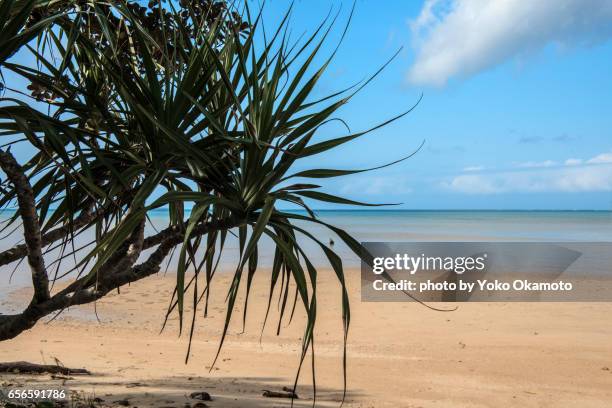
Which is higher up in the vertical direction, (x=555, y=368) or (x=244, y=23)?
(x=244, y=23)

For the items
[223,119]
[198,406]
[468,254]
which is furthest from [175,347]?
[468,254]

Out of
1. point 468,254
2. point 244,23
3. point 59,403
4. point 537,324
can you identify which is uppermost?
point 468,254

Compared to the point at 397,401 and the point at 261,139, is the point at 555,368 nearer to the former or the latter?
the point at 397,401

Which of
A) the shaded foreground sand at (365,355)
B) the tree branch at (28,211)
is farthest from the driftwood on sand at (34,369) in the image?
the tree branch at (28,211)

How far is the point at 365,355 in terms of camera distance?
21.0 feet

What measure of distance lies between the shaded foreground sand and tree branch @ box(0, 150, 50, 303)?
60.5 inches

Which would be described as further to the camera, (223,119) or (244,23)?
(244,23)

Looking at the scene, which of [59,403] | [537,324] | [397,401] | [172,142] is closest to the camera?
[172,142]

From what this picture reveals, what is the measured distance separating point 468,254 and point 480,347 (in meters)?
12.9

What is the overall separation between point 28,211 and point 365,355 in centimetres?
→ 435

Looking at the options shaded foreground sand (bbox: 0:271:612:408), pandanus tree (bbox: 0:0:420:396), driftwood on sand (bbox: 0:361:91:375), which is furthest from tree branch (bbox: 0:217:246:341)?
driftwood on sand (bbox: 0:361:91:375)

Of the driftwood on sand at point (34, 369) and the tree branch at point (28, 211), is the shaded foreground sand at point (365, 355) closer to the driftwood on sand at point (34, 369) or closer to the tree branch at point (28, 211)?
the driftwood on sand at point (34, 369)

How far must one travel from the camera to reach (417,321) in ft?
27.4

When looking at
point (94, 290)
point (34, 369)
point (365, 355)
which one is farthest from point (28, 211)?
point (365, 355)
